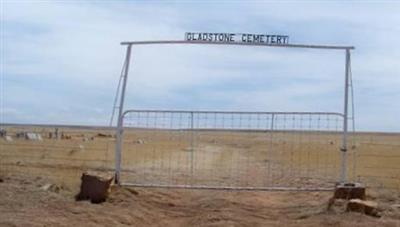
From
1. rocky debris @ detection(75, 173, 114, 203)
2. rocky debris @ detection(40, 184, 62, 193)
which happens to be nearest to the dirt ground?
rocky debris @ detection(40, 184, 62, 193)

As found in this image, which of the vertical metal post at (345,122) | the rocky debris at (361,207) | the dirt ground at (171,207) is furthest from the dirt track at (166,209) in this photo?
the vertical metal post at (345,122)

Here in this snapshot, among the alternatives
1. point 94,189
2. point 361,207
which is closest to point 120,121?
point 94,189

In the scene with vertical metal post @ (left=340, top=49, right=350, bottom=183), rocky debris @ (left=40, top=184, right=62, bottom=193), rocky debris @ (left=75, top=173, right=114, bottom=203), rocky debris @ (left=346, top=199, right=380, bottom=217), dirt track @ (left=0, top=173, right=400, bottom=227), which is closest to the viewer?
dirt track @ (left=0, top=173, right=400, bottom=227)

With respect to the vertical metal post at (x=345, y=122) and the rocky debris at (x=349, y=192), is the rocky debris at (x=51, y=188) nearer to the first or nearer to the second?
the rocky debris at (x=349, y=192)

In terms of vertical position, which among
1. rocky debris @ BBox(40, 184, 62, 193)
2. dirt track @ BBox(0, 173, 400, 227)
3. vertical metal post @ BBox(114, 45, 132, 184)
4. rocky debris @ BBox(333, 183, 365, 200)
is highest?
vertical metal post @ BBox(114, 45, 132, 184)

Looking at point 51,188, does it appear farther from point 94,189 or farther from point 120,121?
point 120,121

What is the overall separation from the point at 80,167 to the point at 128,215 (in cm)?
1023

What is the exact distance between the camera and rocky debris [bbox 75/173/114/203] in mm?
15305

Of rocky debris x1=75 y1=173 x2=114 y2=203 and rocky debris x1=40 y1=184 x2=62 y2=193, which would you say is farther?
rocky debris x1=40 y1=184 x2=62 y2=193

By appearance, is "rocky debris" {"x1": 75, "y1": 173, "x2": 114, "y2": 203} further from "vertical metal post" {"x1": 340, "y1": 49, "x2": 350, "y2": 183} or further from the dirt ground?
"vertical metal post" {"x1": 340, "y1": 49, "x2": 350, "y2": 183}

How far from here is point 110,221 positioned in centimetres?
1329

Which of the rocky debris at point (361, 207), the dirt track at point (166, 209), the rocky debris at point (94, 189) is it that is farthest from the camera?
the rocky debris at point (94, 189)

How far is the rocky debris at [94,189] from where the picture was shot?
603 inches

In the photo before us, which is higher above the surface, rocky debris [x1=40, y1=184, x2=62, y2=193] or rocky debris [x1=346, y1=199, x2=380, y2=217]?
rocky debris [x1=40, y1=184, x2=62, y2=193]
